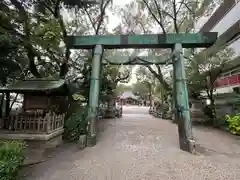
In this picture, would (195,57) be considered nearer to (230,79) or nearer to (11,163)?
(230,79)

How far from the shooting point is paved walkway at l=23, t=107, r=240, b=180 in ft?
17.9

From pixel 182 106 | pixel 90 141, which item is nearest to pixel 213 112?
pixel 182 106

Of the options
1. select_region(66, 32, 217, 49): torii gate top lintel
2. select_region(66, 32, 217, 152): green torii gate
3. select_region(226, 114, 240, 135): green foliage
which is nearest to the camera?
select_region(66, 32, 217, 152): green torii gate

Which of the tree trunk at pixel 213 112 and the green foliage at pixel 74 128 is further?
the tree trunk at pixel 213 112

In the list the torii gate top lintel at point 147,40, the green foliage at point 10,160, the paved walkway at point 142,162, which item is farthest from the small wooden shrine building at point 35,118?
the green foliage at point 10,160

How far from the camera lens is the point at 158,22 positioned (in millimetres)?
17469

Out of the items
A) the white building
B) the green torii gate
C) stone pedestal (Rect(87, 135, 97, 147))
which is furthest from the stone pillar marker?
the white building

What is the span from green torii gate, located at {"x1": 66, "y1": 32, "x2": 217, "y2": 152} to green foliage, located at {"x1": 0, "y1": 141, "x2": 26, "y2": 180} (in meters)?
3.62

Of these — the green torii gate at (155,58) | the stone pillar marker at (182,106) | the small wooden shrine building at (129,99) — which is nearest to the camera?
the stone pillar marker at (182,106)

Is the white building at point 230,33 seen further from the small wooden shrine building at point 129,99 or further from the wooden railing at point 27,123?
the small wooden shrine building at point 129,99

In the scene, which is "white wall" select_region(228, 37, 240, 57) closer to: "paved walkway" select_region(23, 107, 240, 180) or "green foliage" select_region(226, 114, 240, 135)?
"green foliage" select_region(226, 114, 240, 135)

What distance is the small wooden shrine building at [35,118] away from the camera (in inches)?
304

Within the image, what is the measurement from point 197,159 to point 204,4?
1385 centimetres

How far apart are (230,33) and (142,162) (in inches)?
577
